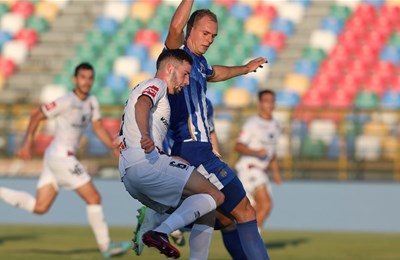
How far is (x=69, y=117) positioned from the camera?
39.5 feet

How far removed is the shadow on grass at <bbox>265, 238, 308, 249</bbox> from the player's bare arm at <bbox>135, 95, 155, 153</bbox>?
7250 millimetres

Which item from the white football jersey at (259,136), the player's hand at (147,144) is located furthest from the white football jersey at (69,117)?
the player's hand at (147,144)

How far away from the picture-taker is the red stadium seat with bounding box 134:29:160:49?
28.8 meters

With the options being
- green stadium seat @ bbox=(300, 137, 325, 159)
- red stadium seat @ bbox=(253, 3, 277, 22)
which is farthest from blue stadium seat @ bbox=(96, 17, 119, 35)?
green stadium seat @ bbox=(300, 137, 325, 159)

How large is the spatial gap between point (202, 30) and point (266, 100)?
6429mm

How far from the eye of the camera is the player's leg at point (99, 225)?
11.4m

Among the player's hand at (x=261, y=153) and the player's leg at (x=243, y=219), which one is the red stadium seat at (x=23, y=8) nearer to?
the player's hand at (x=261, y=153)

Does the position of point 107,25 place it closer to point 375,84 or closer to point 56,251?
point 375,84

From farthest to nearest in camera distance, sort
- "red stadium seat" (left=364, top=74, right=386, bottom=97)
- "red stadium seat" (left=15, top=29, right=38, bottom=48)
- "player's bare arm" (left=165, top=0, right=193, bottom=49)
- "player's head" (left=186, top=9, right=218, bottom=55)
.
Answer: "red stadium seat" (left=15, top=29, right=38, bottom=48)
"red stadium seat" (left=364, top=74, right=386, bottom=97)
"player's head" (left=186, top=9, right=218, bottom=55)
"player's bare arm" (left=165, top=0, right=193, bottom=49)

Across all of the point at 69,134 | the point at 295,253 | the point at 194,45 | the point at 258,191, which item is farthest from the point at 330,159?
the point at 194,45

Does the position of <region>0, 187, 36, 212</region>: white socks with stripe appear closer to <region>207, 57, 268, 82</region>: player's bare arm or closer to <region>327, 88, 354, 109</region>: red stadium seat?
<region>207, 57, 268, 82</region>: player's bare arm

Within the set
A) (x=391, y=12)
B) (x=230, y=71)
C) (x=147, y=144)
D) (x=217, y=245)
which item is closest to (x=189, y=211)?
(x=147, y=144)

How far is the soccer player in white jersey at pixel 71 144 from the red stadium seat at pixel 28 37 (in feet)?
56.7

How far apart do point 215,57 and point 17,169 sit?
347 inches
